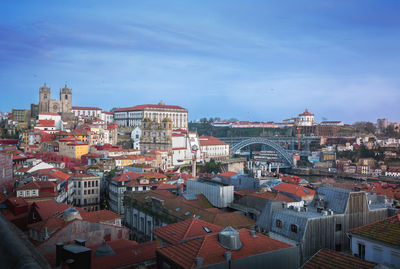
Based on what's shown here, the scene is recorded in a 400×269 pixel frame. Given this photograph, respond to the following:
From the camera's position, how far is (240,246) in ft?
29.3

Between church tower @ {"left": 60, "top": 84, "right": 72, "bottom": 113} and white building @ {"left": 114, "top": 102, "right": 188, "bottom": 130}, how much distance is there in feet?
37.8

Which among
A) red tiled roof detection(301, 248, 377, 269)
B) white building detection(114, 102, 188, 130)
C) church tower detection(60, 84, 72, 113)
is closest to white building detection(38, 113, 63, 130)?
church tower detection(60, 84, 72, 113)

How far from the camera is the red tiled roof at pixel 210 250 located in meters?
8.07

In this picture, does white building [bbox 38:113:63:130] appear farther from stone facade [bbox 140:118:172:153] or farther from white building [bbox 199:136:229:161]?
white building [bbox 199:136:229:161]

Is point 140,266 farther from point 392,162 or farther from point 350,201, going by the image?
point 392,162

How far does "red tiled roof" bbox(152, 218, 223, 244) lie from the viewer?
10.6 m

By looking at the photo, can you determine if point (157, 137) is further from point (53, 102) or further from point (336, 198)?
point (336, 198)

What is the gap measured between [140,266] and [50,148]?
4305cm

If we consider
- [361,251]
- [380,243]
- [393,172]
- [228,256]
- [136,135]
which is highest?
[136,135]

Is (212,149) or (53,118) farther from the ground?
(53,118)

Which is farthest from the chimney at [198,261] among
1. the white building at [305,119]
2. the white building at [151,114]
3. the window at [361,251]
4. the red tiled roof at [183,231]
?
the white building at [305,119]

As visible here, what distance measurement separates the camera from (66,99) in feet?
244

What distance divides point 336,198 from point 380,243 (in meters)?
5.24

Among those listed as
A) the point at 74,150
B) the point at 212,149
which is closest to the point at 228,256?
the point at 74,150
